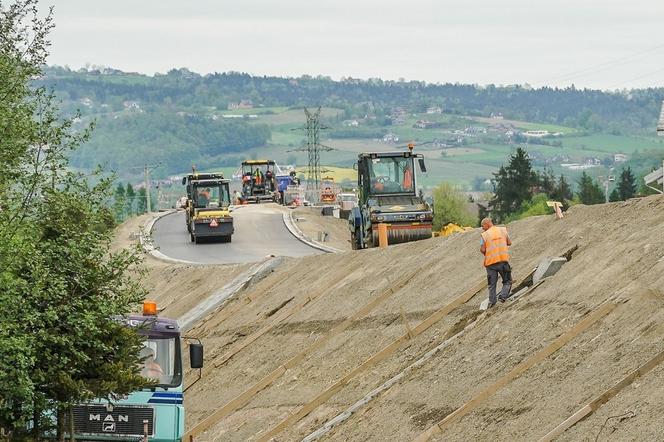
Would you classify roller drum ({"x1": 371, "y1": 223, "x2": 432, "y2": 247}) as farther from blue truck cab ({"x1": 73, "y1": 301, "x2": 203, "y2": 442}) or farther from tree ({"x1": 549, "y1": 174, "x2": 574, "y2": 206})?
tree ({"x1": 549, "y1": 174, "x2": 574, "y2": 206})

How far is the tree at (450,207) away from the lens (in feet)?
589

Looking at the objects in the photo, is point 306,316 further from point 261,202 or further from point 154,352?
point 261,202

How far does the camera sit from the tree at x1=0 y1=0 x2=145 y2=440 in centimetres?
2075

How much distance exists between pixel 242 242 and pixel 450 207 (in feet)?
378

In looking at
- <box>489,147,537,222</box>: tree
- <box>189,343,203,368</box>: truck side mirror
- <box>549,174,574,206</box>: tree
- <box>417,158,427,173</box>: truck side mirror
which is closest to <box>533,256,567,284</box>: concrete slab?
<box>189,343,203,368</box>: truck side mirror

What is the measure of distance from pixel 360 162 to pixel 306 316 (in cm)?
1112

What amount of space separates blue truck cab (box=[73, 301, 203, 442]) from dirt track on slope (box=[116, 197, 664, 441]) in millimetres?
2976

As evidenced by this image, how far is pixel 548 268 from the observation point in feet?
97.5

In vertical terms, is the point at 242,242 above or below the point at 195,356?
below

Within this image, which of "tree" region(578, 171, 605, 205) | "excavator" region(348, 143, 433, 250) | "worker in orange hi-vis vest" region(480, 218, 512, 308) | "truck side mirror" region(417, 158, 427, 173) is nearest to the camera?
"worker in orange hi-vis vest" region(480, 218, 512, 308)

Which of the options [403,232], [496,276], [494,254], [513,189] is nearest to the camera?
[494,254]

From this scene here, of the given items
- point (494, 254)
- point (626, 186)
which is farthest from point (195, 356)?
point (626, 186)

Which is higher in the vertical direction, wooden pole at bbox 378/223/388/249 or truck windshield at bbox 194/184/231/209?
wooden pole at bbox 378/223/388/249

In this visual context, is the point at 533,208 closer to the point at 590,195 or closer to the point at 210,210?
the point at 590,195
